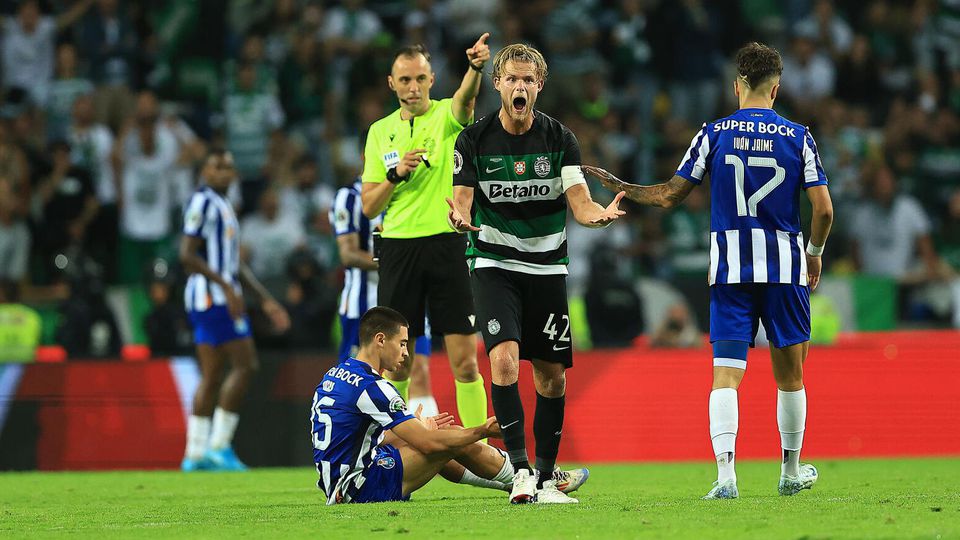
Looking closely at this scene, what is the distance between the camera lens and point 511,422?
778 centimetres

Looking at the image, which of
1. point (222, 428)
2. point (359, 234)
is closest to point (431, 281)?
point (359, 234)

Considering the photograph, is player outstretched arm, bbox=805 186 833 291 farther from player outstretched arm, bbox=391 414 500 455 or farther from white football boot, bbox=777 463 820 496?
player outstretched arm, bbox=391 414 500 455

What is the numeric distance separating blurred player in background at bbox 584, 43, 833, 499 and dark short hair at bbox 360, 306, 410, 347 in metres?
1.38

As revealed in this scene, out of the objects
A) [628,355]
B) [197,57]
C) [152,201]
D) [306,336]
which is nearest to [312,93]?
[197,57]

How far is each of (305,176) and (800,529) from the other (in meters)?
11.7

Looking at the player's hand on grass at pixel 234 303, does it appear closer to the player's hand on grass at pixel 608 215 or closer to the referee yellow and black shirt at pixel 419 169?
the referee yellow and black shirt at pixel 419 169

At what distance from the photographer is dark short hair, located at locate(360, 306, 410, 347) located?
7918 millimetres

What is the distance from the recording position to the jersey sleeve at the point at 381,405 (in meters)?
7.66

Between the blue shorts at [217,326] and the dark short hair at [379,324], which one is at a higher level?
the dark short hair at [379,324]

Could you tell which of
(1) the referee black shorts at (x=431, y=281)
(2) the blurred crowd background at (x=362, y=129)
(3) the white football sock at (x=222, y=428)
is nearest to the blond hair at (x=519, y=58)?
(1) the referee black shorts at (x=431, y=281)

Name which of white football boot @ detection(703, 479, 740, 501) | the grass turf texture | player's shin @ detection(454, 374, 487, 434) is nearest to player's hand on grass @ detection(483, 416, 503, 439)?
the grass turf texture

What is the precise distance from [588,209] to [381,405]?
1.55 metres

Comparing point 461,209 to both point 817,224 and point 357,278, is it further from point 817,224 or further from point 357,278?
point 357,278

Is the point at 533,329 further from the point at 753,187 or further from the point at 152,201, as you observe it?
the point at 152,201
